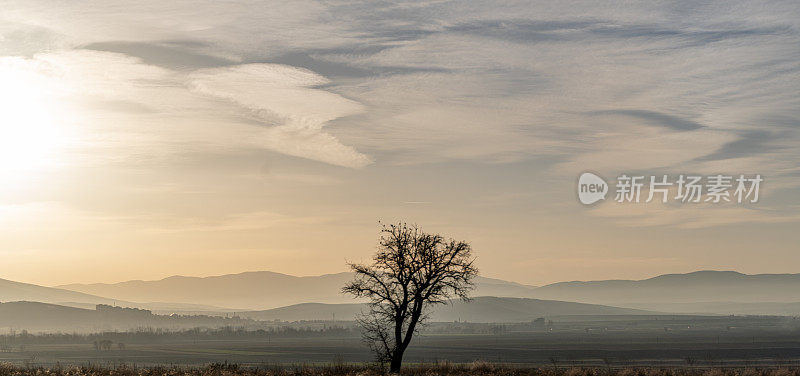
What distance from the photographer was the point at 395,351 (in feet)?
158

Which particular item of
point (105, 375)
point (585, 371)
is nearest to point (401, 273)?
point (585, 371)

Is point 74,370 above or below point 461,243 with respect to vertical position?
below

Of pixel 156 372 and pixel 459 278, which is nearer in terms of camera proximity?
pixel 156 372

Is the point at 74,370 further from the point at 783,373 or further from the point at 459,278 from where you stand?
the point at 783,373

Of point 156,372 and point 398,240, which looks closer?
point 156,372

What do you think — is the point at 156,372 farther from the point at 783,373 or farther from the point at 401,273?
the point at 783,373

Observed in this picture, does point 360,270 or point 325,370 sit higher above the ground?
point 360,270

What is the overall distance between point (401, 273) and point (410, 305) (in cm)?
215

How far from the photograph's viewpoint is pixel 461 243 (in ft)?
157

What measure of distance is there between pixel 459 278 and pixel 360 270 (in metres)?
5.95

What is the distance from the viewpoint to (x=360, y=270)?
155ft

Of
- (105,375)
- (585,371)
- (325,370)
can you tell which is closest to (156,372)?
(105,375)

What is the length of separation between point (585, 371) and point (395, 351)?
1129cm

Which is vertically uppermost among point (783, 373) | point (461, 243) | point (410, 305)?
point (461, 243)
